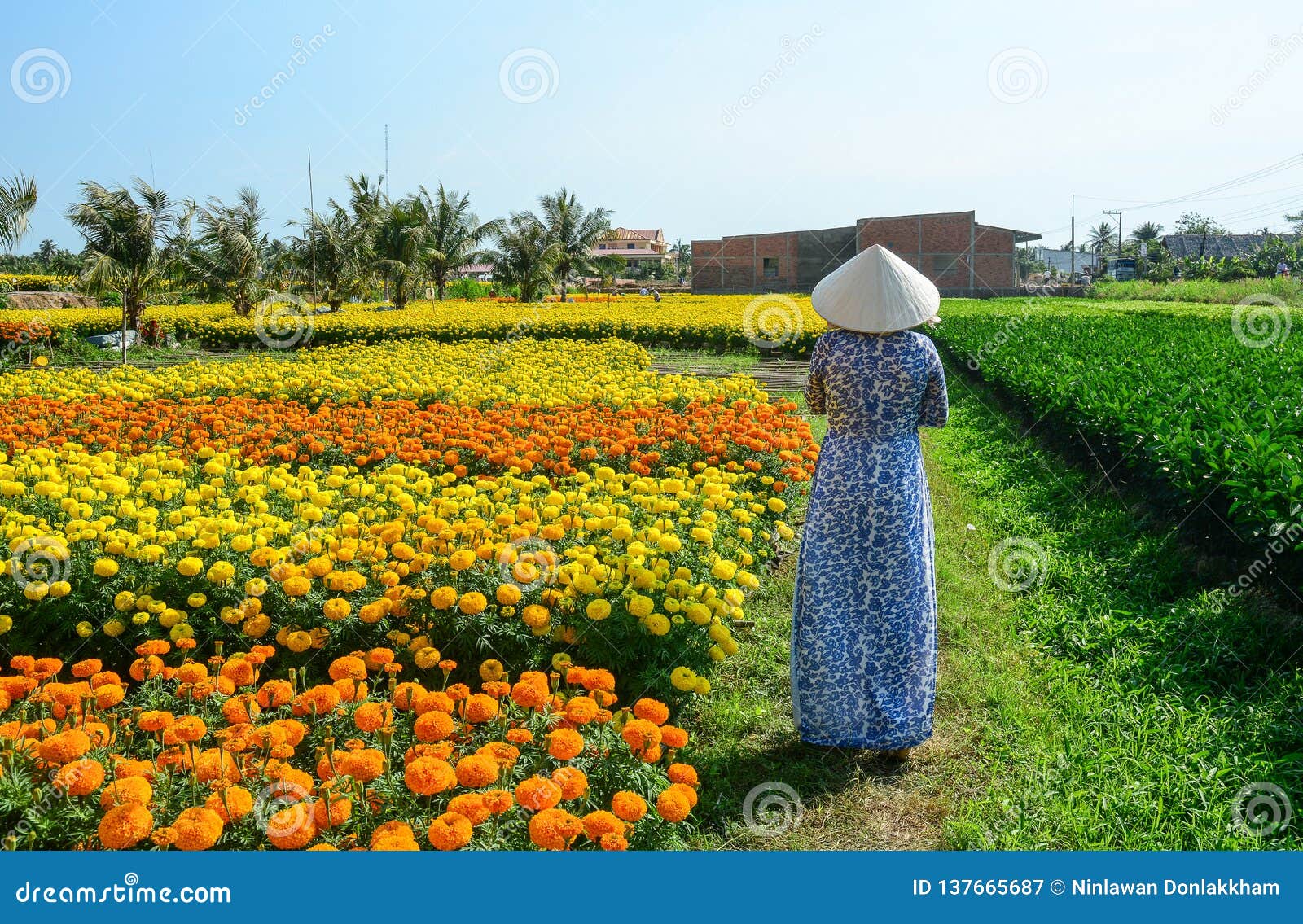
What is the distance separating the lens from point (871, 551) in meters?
3.07

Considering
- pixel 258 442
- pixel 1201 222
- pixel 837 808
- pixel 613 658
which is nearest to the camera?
pixel 837 808

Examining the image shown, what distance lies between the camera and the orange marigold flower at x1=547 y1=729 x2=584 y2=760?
2402 millimetres

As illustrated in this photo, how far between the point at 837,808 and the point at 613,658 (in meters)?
0.92

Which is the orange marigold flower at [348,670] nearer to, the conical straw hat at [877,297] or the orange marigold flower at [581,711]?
the orange marigold flower at [581,711]

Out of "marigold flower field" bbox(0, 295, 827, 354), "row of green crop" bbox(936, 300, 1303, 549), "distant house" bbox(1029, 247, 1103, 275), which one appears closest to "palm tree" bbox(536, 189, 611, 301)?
"marigold flower field" bbox(0, 295, 827, 354)

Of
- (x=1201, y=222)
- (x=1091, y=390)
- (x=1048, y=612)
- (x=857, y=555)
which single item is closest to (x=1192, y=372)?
(x=1091, y=390)

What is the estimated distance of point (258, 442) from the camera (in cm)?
630

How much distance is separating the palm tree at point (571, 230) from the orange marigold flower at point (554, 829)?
125ft

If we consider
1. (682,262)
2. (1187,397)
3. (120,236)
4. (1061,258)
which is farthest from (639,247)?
(1187,397)

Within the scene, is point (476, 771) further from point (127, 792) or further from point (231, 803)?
point (127, 792)

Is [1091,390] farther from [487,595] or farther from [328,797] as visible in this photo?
[328,797]

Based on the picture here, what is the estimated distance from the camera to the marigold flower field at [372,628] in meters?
2.31

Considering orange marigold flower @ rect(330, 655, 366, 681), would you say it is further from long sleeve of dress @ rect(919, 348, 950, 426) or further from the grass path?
long sleeve of dress @ rect(919, 348, 950, 426)

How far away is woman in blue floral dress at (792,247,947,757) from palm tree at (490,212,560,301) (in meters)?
35.5
